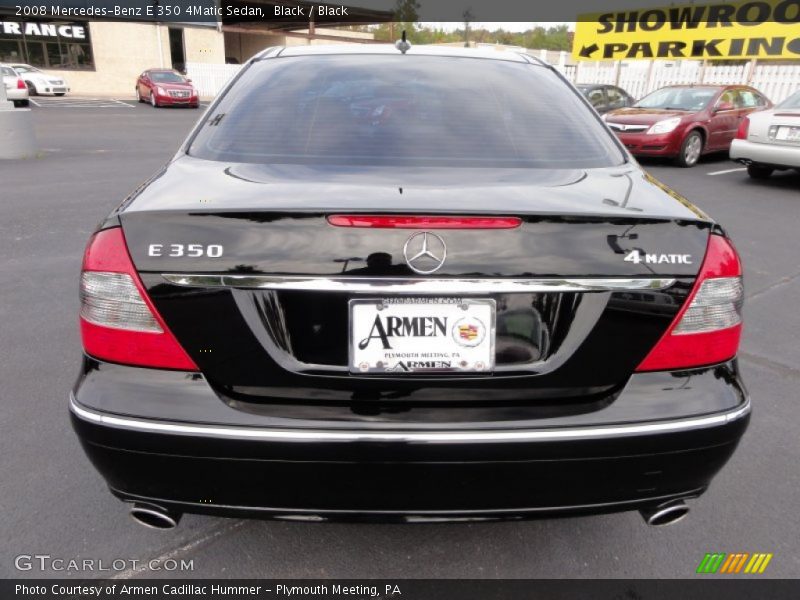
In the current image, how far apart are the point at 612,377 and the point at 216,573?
1.43 metres

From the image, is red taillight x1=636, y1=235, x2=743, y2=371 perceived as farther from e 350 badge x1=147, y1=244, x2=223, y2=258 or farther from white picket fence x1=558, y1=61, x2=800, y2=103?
white picket fence x1=558, y1=61, x2=800, y2=103

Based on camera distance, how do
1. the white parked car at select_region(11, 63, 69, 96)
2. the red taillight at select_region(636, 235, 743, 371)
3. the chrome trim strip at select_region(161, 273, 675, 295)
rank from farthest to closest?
the white parked car at select_region(11, 63, 69, 96)
the red taillight at select_region(636, 235, 743, 371)
the chrome trim strip at select_region(161, 273, 675, 295)

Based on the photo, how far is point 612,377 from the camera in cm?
166

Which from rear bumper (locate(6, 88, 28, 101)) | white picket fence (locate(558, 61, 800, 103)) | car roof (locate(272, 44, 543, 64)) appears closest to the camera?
car roof (locate(272, 44, 543, 64))

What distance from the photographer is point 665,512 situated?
5.92 ft

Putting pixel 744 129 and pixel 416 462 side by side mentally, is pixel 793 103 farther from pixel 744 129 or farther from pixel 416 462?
pixel 416 462

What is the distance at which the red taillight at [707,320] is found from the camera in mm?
1658

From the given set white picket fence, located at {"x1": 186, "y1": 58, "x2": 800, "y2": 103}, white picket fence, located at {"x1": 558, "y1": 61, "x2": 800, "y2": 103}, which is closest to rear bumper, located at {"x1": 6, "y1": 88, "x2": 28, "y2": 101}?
white picket fence, located at {"x1": 186, "y1": 58, "x2": 800, "y2": 103}

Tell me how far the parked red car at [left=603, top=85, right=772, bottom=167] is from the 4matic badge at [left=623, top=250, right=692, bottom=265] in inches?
399

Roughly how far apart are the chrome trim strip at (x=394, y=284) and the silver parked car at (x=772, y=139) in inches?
360

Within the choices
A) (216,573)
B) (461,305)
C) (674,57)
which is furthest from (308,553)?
(674,57)

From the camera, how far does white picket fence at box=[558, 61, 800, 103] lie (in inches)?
711

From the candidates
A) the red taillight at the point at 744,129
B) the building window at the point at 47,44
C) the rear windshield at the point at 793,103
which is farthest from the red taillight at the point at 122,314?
the building window at the point at 47,44

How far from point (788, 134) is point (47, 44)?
35.5 metres
